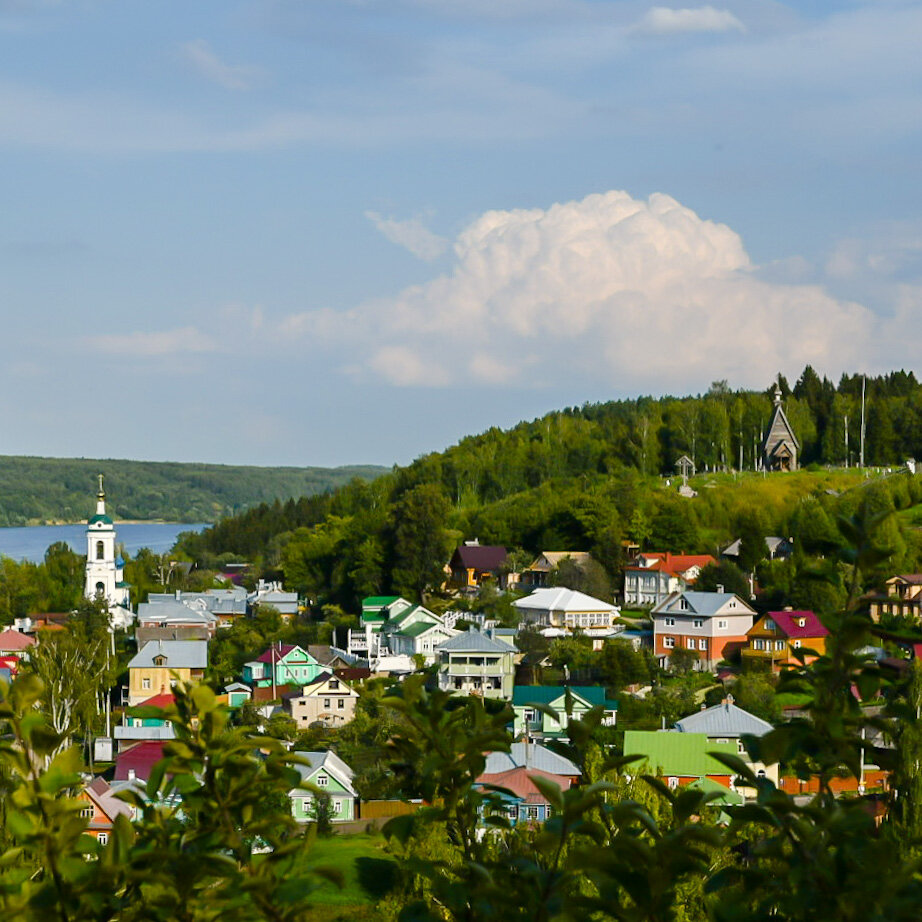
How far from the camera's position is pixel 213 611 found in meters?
44.7

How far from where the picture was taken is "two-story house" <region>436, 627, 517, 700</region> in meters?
Result: 30.4

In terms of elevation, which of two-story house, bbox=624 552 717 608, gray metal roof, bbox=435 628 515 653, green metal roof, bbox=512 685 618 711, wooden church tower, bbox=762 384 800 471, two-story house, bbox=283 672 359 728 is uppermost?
wooden church tower, bbox=762 384 800 471

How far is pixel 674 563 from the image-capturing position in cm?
3947

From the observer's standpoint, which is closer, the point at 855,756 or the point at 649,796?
the point at 855,756

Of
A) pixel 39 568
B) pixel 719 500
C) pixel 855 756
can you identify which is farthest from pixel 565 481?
pixel 855 756

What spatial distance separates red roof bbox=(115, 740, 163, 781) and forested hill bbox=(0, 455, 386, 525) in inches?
5689

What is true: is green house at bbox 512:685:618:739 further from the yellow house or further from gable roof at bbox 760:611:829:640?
the yellow house

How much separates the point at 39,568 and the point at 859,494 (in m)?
28.1

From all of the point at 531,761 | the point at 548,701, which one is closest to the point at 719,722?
the point at 548,701

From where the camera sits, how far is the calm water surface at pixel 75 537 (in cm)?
10825

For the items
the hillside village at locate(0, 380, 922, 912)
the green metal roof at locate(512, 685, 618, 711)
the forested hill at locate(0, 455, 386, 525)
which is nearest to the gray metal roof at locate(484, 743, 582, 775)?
the hillside village at locate(0, 380, 922, 912)

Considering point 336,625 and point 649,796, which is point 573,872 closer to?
point 649,796

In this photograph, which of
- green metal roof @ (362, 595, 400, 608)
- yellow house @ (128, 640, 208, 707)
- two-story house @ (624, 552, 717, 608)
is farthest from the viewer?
green metal roof @ (362, 595, 400, 608)

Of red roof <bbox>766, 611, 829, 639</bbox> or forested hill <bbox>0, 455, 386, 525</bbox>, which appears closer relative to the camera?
red roof <bbox>766, 611, 829, 639</bbox>
